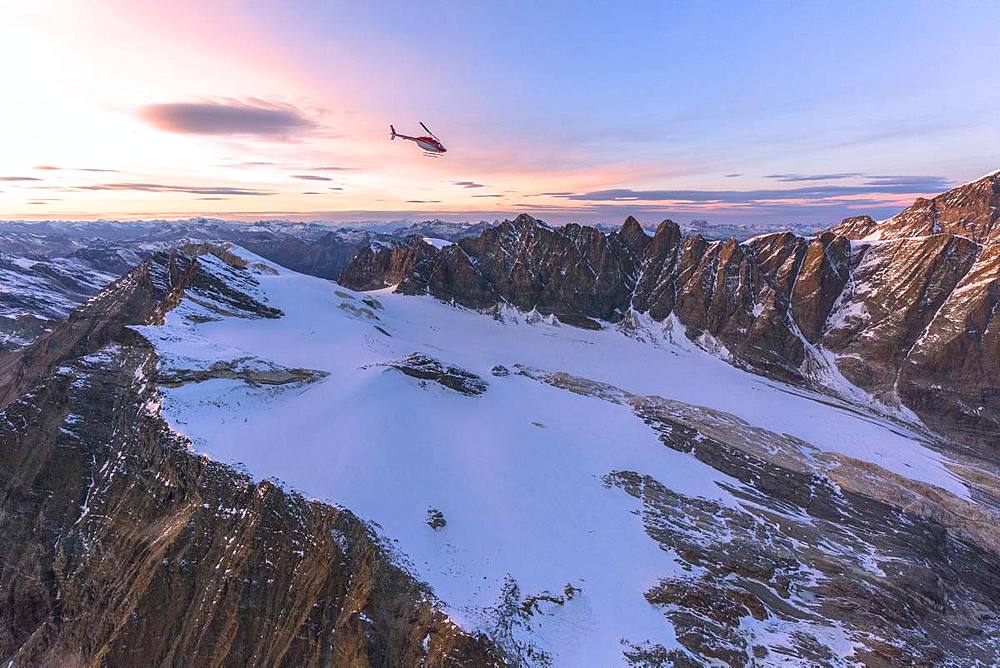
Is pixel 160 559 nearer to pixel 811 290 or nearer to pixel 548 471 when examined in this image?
pixel 548 471

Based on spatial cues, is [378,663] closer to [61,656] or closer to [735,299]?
[61,656]

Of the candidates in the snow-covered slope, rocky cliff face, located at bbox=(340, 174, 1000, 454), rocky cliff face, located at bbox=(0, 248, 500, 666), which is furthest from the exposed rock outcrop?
rocky cliff face, located at bbox=(340, 174, 1000, 454)

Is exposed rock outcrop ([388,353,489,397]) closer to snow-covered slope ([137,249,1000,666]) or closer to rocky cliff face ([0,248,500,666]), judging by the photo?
snow-covered slope ([137,249,1000,666])

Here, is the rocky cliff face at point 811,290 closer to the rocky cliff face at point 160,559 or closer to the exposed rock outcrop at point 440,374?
the exposed rock outcrop at point 440,374

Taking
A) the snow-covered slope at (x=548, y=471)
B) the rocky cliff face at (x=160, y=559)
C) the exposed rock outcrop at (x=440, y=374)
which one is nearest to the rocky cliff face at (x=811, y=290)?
the snow-covered slope at (x=548, y=471)

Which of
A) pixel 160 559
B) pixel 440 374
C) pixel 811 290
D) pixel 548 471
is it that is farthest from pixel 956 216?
pixel 160 559

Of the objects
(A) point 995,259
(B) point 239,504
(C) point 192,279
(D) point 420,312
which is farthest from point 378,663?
(A) point 995,259
